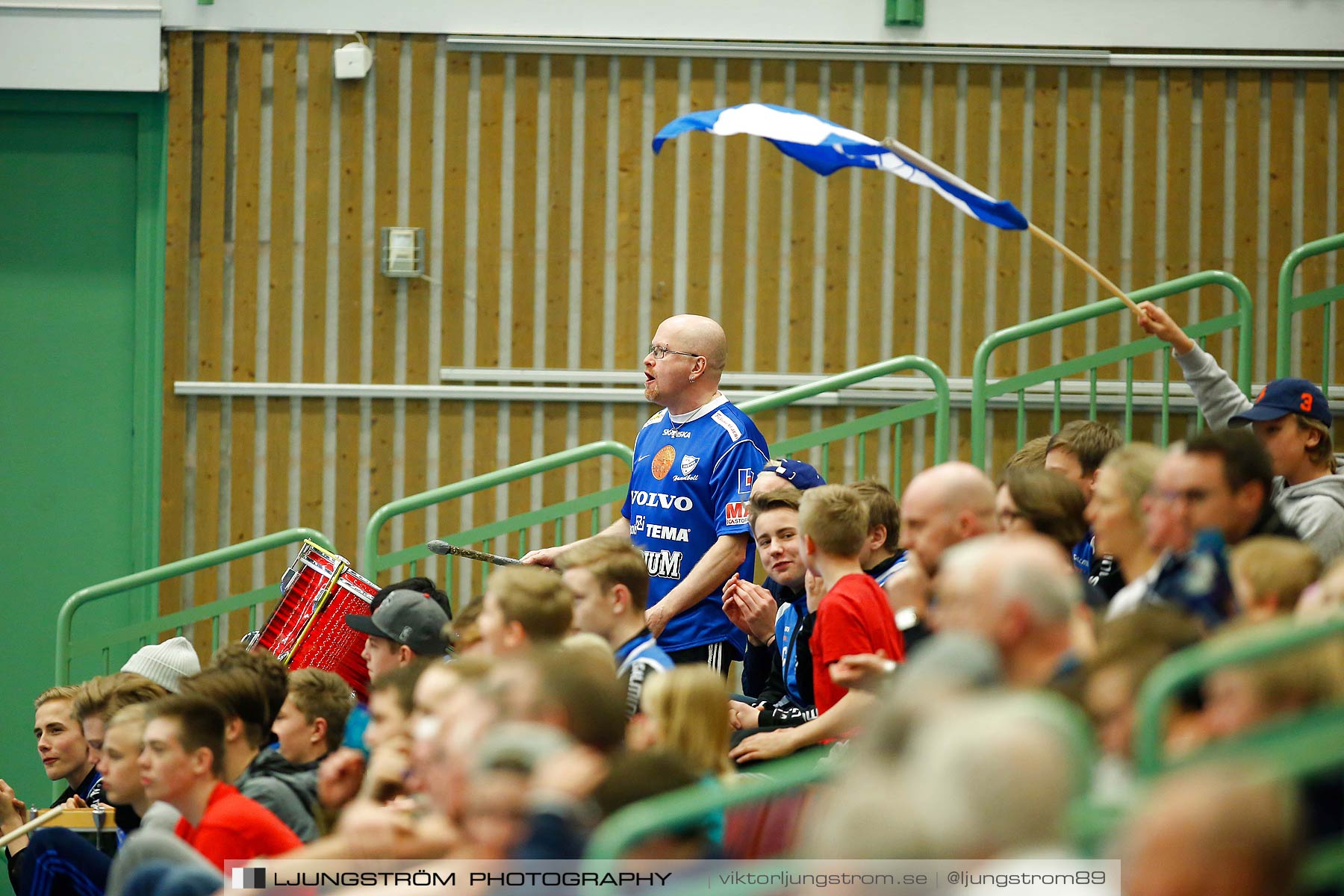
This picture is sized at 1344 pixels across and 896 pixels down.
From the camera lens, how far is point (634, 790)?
2594 mm

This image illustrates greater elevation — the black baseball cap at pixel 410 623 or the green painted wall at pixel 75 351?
the green painted wall at pixel 75 351

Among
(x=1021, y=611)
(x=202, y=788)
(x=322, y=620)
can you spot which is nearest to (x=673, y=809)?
(x=1021, y=611)

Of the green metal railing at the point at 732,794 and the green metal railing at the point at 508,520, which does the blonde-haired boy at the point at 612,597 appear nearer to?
the green metal railing at the point at 732,794

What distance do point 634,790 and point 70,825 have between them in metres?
3.15

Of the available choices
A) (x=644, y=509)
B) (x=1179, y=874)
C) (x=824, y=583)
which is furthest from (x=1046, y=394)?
(x=1179, y=874)

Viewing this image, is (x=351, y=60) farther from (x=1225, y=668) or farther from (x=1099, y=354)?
(x=1225, y=668)

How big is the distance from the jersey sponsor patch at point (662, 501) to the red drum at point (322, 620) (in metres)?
1.14

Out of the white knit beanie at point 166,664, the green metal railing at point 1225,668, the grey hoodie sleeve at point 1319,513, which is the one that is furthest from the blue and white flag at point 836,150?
the white knit beanie at point 166,664

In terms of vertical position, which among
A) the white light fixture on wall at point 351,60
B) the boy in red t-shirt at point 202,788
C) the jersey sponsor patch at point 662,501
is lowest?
the boy in red t-shirt at point 202,788

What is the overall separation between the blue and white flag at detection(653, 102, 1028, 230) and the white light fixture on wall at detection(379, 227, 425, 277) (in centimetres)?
292

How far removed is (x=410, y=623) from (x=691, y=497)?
1.08 metres

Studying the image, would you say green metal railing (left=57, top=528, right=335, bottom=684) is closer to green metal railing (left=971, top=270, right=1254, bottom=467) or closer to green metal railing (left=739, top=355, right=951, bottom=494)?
green metal railing (left=739, top=355, right=951, bottom=494)

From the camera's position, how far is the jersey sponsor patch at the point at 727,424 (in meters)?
5.31

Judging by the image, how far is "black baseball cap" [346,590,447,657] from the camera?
4.82 m
